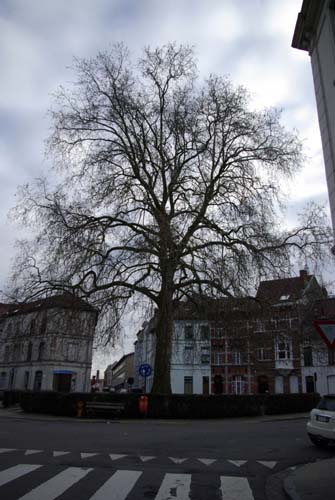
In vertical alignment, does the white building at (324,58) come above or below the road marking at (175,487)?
above

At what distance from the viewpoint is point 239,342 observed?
77.2 feet

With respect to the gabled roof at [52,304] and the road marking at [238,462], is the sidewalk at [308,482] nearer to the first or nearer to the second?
the road marking at [238,462]

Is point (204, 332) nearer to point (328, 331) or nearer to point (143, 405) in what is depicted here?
point (143, 405)

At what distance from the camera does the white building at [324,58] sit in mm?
11906

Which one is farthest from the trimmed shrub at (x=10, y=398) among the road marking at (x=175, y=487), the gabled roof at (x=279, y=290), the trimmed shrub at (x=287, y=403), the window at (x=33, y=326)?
the road marking at (x=175, y=487)

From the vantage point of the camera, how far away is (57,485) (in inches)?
291

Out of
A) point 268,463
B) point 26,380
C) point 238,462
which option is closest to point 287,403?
point 268,463

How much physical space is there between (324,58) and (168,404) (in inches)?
704

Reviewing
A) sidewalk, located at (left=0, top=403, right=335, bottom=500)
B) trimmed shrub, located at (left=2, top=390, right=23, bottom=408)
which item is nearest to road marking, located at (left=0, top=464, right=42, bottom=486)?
sidewalk, located at (left=0, top=403, right=335, bottom=500)

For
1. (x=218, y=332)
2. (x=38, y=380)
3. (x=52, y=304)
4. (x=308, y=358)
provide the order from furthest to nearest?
(x=38, y=380), (x=308, y=358), (x=218, y=332), (x=52, y=304)

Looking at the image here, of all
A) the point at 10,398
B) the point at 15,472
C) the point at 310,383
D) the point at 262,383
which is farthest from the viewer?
the point at 262,383

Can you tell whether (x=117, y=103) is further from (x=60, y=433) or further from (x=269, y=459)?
(x=269, y=459)

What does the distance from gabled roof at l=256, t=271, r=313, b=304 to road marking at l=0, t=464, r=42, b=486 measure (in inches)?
608

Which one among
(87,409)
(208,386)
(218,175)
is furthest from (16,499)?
(208,386)
